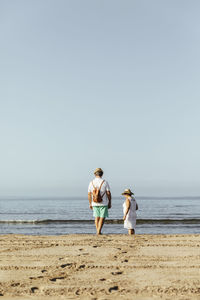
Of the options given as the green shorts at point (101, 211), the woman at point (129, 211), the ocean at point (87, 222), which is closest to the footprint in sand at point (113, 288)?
the green shorts at point (101, 211)

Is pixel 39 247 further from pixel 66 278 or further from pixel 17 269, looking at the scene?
pixel 66 278

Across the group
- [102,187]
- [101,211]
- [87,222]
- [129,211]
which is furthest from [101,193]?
[87,222]

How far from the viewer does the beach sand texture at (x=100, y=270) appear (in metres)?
3.63

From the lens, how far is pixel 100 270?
183 inches

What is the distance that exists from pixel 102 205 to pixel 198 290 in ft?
18.1

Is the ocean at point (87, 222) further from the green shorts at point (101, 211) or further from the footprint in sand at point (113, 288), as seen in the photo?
the footprint in sand at point (113, 288)

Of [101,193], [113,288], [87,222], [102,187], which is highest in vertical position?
[102,187]

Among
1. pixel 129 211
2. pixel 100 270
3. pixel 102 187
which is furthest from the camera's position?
pixel 129 211

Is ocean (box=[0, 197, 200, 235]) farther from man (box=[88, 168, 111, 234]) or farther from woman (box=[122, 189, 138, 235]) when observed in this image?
man (box=[88, 168, 111, 234])

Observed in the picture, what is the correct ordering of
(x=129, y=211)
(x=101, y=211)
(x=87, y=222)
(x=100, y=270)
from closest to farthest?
(x=100, y=270) < (x=101, y=211) < (x=129, y=211) < (x=87, y=222)

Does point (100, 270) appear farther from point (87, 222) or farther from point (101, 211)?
point (87, 222)

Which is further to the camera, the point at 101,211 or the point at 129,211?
the point at 129,211

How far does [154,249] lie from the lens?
21.1 feet

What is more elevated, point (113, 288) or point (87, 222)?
point (113, 288)
